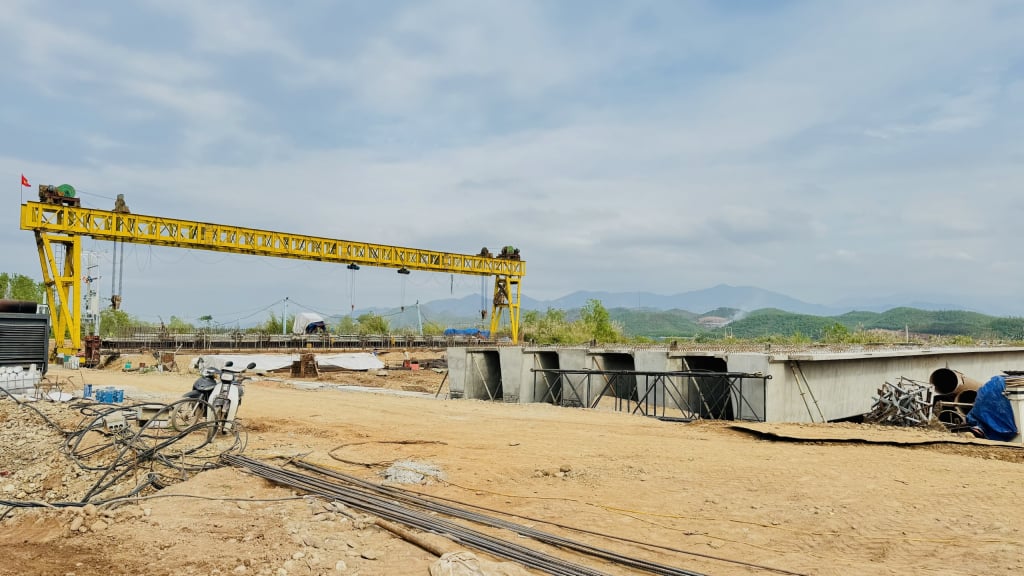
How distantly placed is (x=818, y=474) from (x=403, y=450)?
7.96 m

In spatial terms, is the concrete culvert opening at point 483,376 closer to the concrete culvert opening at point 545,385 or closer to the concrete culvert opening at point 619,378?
the concrete culvert opening at point 545,385

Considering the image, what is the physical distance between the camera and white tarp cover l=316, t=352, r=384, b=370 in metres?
42.4

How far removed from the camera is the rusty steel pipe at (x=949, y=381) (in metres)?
24.7

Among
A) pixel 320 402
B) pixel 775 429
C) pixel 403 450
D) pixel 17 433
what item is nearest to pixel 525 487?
pixel 403 450

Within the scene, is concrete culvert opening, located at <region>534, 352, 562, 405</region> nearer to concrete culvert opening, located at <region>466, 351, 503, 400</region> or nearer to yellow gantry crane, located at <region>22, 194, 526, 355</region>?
concrete culvert opening, located at <region>466, 351, 503, 400</region>

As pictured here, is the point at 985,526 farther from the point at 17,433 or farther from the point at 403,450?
the point at 17,433

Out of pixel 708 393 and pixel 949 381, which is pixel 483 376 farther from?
pixel 949 381

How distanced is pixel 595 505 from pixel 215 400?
312 inches

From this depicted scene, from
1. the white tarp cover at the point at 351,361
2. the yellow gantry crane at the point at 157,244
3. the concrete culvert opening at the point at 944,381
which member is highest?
the yellow gantry crane at the point at 157,244

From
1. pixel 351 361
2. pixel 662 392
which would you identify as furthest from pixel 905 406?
pixel 351 361

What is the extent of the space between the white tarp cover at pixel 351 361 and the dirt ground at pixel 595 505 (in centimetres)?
2608

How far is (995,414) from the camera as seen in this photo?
18.8 meters

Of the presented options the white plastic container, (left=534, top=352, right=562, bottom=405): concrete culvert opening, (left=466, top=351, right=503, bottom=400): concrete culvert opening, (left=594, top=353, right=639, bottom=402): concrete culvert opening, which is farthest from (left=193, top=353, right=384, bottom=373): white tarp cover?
the white plastic container

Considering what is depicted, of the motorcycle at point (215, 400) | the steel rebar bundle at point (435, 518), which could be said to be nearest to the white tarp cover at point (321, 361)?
the motorcycle at point (215, 400)
